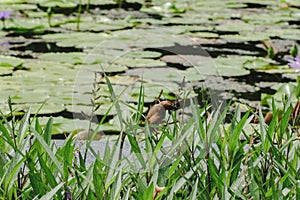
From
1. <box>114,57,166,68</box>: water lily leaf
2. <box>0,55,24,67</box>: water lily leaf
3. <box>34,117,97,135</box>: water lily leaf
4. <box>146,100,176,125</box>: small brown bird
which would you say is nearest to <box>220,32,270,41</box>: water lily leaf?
<box>114,57,166,68</box>: water lily leaf

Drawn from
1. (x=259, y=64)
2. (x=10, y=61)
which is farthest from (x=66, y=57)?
(x=259, y=64)

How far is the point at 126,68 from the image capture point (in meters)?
3.42

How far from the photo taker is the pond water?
2.76 m

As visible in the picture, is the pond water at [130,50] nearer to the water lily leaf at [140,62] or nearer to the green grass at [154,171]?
the water lily leaf at [140,62]

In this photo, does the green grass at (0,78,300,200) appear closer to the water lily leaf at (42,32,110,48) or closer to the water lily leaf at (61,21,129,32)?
the water lily leaf at (42,32,110,48)

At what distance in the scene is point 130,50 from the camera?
2625mm

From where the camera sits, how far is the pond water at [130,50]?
2.76 m

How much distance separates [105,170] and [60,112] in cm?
182

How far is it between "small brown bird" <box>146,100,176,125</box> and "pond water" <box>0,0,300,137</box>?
0.79m

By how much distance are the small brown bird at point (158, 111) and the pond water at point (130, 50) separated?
794 mm

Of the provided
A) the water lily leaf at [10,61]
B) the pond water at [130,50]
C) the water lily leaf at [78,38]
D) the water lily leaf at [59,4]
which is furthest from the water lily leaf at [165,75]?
the water lily leaf at [59,4]

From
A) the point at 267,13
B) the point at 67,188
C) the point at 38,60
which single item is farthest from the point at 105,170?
the point at 267,13

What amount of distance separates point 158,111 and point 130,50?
4.85 feet

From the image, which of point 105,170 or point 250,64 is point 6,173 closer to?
point 105,170
